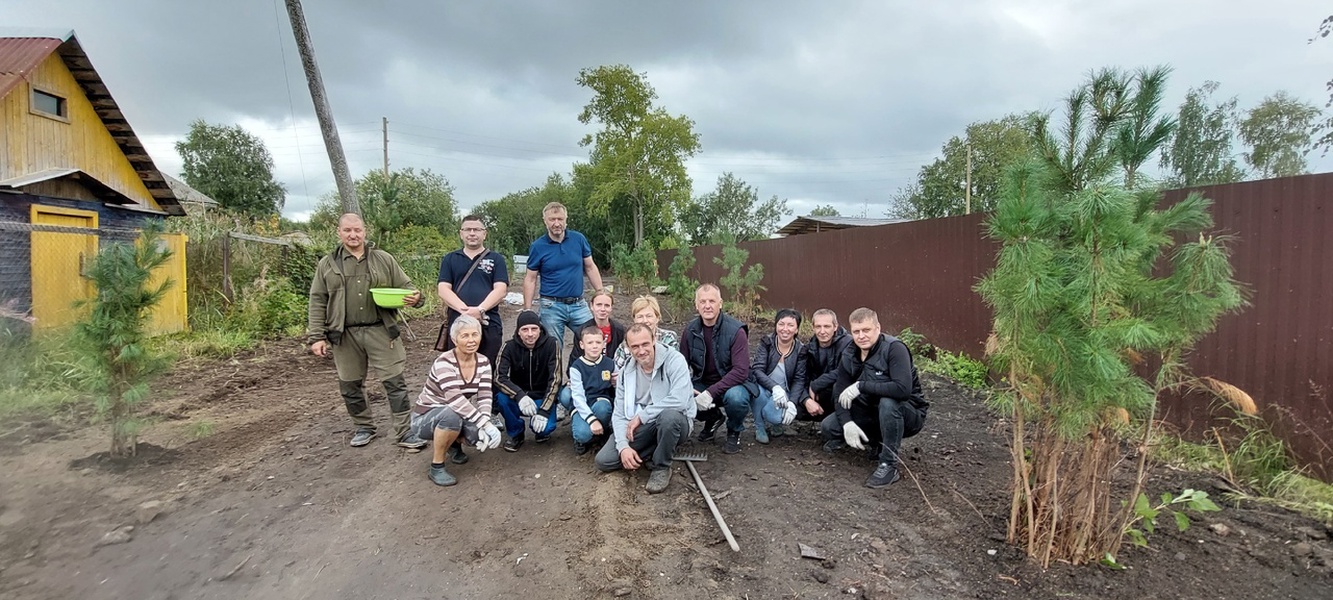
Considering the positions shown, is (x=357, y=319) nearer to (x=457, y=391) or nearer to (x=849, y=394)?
(x=457, y=391)

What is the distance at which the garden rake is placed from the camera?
2817mm

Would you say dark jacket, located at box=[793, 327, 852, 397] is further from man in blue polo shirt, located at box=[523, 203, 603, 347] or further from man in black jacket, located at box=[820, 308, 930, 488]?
man in blue polo shirt, located at box=[523, 203, 603, 347]

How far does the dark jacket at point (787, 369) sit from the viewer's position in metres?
4.23

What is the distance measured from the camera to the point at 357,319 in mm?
4164

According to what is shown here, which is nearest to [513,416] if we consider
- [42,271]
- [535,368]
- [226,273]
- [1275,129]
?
[535,368]

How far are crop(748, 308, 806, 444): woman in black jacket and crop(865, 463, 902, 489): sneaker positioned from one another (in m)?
0.78

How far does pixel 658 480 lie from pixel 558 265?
196 centimetres

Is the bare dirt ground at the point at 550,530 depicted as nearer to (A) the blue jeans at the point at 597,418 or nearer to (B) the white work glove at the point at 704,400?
(A) the blue jeans at the point at 597,418

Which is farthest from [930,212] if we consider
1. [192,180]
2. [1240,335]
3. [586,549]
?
[192,180]

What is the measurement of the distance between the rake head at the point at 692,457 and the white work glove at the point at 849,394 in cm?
95

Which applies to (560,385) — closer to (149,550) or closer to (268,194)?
(149,550)

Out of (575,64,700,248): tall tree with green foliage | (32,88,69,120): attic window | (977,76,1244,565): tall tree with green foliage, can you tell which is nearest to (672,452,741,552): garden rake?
(977,76,1244,565): tall tree with green foliage

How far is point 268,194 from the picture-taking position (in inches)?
1364

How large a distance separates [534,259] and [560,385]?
1.09 m
